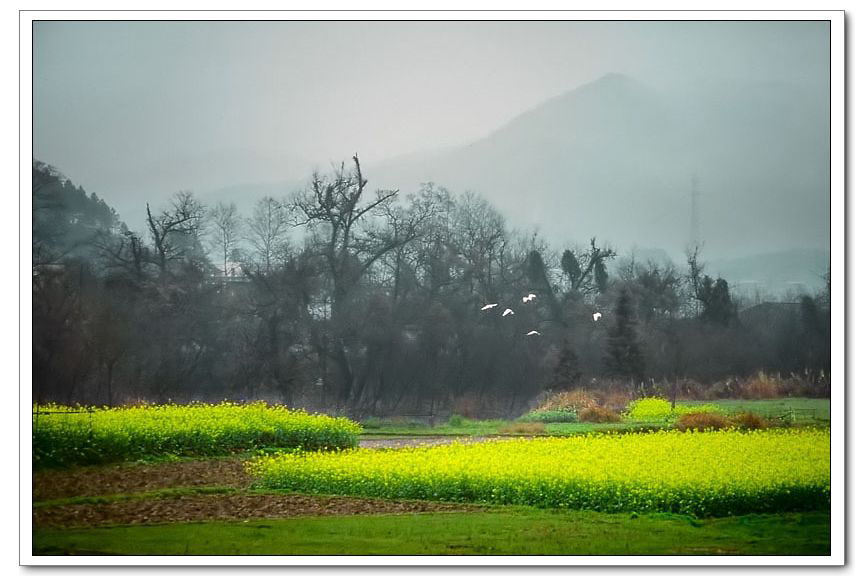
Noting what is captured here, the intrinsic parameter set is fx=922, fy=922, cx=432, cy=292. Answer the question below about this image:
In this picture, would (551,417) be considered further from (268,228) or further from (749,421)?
(268,228)

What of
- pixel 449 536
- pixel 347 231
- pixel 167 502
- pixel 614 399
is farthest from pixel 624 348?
pixel 167 502

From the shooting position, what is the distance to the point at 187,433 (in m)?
6.27

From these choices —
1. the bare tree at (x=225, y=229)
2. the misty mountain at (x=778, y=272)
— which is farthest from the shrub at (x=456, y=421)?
the misty mountain at (x=778, y=272)

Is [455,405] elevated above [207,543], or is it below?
above

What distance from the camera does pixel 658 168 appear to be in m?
6.36

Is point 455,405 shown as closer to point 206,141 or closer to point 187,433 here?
point 187,433

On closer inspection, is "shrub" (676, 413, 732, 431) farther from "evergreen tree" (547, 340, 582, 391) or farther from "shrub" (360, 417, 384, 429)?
"shrub" (360, 417, 384, 429)

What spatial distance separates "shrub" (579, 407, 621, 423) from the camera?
20.8ft

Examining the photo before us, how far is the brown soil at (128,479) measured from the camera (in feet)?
20.0

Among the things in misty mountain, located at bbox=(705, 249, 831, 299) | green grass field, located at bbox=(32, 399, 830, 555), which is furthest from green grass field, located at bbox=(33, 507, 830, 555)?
misty mountain, located at bbox=(705, 249, 831, 299)

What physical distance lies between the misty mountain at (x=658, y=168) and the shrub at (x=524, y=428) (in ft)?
4.27
